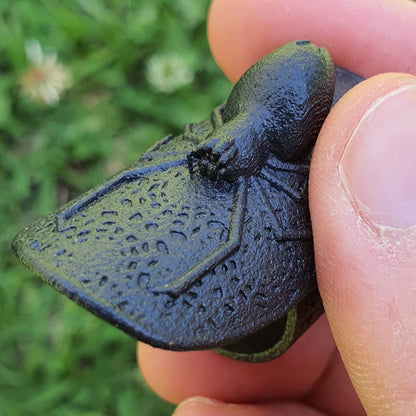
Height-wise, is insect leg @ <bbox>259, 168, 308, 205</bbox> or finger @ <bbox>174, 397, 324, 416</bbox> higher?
insect leg @ <bbox>259, 168, 308, 205</bbox>

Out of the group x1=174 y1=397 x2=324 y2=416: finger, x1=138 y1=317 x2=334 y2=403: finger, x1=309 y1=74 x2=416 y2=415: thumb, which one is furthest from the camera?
x1=138 y1=317 x2=334 y2=403: finger

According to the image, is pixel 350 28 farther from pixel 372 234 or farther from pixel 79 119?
pixel 79 119

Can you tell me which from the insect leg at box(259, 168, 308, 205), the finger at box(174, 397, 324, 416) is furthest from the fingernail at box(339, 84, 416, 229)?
the finger at box(174, 397, 324, 416)

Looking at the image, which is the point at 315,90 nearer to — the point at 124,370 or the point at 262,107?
the point at 262,107

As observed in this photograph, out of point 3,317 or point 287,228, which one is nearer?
point 287,228

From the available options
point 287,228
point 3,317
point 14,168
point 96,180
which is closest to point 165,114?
point 96,180

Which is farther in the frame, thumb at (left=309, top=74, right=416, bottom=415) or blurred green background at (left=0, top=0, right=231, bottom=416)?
blurred green background at (left=0, top=0, right=231, bottom=416)

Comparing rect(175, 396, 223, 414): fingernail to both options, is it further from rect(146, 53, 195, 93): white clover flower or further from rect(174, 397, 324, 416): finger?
rect(146, 53, 195, 93): white clover flower

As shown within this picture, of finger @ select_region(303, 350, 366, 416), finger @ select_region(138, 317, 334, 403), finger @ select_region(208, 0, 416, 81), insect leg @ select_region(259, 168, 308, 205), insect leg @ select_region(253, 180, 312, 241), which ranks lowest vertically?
finger @ select_region(303, 350, 366, 416)
